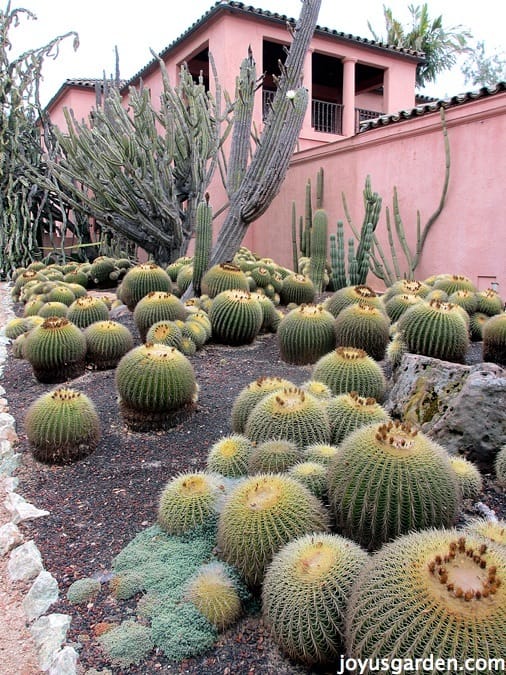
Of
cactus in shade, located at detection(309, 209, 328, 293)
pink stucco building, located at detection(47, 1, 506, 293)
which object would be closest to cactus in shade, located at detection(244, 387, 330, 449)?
cactus in shade, located at detection(309, 209, 328, 293)

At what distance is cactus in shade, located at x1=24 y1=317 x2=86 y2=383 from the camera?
5.54 meters

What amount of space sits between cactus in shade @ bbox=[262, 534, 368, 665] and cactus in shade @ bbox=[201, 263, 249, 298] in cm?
508

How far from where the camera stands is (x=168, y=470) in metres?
3.86

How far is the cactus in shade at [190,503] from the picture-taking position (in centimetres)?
290

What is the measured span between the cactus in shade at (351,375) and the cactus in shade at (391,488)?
5.20 feet

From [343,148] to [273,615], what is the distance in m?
11.5

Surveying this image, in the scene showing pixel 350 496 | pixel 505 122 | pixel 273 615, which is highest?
pixel 505 122

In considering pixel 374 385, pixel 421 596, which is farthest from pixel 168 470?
pixel 421 596

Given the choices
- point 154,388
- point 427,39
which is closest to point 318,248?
point 154,388

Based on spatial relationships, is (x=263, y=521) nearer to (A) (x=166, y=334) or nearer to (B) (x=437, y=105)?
(A) (x=166, y=334)

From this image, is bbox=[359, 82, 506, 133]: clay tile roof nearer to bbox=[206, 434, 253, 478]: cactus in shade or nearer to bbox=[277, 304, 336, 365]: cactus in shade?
bbox=[277, 304, 336, 365]: cactus in shade

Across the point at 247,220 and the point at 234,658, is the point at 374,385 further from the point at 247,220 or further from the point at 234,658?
the point at 247,220

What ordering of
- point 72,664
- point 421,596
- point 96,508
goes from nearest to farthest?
point 421,596
point 72,664
point 96,508

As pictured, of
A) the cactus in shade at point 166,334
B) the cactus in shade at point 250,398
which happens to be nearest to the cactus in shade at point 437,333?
the cactus in shade at point 250,398
